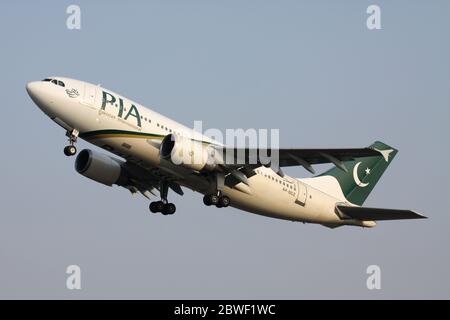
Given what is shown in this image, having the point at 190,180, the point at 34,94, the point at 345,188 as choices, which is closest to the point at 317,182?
the point at 345,188

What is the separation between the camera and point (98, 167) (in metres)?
46.5

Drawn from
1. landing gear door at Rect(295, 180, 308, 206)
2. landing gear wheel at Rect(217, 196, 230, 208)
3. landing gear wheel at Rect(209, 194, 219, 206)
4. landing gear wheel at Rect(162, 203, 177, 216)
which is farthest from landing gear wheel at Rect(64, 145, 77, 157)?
landing gear door at Rect(295, 180, 308, 206)

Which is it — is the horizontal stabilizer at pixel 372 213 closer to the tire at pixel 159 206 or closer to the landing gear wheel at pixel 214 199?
the landing gear wheel at pixel 214 199

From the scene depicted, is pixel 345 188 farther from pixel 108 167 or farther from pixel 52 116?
pixel 52 116

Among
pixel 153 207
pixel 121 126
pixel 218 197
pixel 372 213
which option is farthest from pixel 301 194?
pixel 121 126

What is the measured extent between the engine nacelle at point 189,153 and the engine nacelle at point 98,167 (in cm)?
574

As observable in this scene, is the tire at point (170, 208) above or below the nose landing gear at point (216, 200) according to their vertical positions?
above

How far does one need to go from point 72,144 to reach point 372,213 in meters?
15.8

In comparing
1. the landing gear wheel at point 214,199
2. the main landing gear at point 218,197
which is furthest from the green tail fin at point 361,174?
the landing gear wheel at point 214,199

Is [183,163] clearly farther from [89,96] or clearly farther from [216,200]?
[89,96]

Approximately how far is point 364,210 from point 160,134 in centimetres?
1207

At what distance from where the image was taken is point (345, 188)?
168 feet

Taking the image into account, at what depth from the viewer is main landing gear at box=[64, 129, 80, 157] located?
41.3 metres

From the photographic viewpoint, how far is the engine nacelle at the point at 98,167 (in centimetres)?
4647
